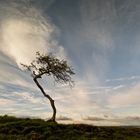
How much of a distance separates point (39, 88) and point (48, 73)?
3085 millimetres

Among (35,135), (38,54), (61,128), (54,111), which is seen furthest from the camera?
(38,54)

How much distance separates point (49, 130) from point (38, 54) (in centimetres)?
1926

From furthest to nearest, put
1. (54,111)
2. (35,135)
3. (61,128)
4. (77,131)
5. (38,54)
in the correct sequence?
(38,54) < (54,111) < (61,128) < (77,131) < (35,135)

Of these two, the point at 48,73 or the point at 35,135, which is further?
the point at 48,73

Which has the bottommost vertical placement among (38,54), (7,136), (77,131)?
(7,136)

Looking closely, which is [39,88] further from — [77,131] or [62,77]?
[77,131]

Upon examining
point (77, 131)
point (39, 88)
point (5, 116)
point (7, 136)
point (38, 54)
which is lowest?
point (7, 136)

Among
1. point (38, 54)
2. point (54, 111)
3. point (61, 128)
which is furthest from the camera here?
point (38, 54)

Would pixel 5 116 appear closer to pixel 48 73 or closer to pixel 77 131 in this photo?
pixel 48 73

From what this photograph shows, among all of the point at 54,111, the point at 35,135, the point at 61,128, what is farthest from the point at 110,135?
the point at 54,111

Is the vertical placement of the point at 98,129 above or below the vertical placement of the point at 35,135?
above

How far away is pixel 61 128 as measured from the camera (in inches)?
1286

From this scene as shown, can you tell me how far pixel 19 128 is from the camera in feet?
109

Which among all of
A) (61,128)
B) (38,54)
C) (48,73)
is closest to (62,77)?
(48,73)
